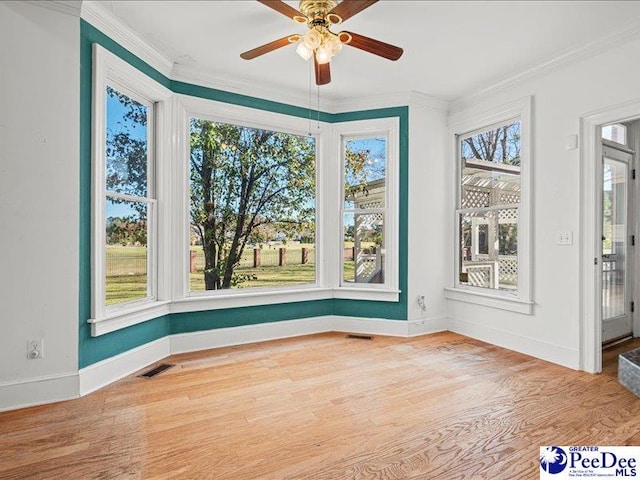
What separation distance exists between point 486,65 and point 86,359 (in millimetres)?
4211

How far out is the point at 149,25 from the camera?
2.78 metres

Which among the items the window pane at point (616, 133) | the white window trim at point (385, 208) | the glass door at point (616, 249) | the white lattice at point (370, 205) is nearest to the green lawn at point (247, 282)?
the white window trim at point (385, 208)

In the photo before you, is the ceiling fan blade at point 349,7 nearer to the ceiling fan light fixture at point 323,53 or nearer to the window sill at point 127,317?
the ceiling fan light fixture at point 323,53

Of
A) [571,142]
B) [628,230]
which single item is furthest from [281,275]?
[628,230]

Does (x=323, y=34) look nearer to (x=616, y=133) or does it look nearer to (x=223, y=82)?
(x=223, y=82)

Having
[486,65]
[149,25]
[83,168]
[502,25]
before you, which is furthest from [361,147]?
[83,168]

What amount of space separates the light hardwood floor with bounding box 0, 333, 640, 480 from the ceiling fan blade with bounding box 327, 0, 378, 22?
8.10 ft

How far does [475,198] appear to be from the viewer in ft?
13.8

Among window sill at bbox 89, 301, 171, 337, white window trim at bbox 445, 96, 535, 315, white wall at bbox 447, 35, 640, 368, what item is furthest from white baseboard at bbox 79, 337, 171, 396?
white wall at bbox 447, 35, 640, 368

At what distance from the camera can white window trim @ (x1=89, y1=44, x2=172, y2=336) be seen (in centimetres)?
267

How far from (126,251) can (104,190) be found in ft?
1.93

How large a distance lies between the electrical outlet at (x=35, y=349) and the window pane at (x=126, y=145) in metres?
1.23

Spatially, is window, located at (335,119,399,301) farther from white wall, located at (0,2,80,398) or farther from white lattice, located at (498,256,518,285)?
white wall, located at (0,2,80,398)

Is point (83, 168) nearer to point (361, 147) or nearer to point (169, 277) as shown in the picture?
point (169, 277)
